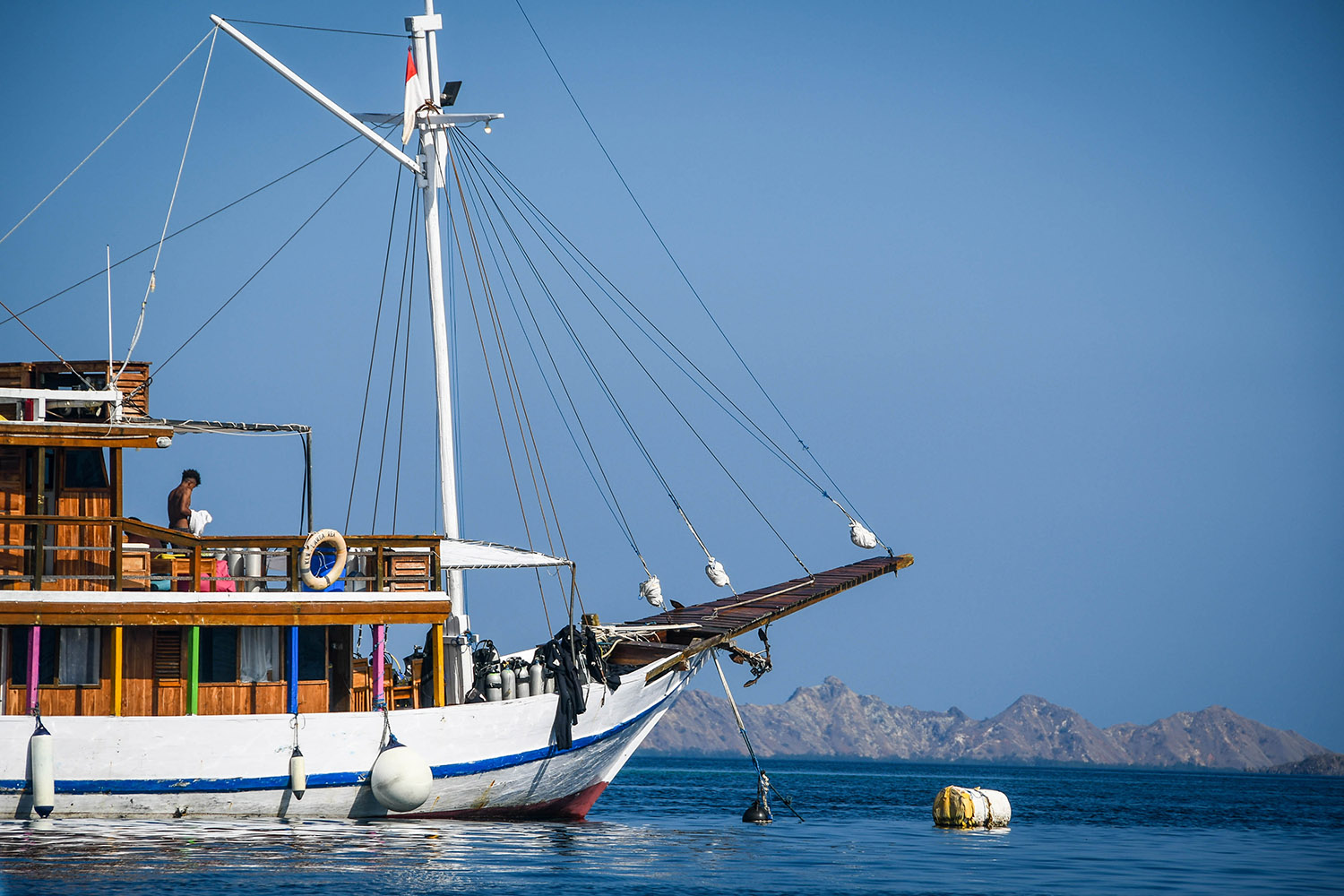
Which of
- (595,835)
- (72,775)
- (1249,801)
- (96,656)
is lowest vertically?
(1249,801)

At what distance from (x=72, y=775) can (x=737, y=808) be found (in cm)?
2104

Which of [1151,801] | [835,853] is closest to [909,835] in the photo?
[835,853]

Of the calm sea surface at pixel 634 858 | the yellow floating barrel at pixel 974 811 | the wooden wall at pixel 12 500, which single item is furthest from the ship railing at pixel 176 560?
the yellow floating barrel at pixel 974 811

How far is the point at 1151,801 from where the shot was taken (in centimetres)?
5650

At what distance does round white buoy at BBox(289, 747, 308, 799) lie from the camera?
66.7 feet

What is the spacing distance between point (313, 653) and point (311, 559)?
160 cm

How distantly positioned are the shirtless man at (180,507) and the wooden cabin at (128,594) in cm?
76

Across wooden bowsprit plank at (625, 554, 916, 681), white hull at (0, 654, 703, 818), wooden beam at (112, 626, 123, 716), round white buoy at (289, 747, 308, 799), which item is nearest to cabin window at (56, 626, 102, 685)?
wooden beam at (112, 626, 123, 716)

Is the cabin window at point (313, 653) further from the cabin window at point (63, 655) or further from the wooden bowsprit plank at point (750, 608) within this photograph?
the wooden bowsprit plank at point (750, 608)

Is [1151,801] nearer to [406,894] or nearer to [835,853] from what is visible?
[835,853]

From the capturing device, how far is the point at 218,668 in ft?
69.5

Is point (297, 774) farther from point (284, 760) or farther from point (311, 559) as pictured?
point (311, 559)

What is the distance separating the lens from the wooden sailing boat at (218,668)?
784 inches

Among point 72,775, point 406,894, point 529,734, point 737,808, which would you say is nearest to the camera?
point 406,894
